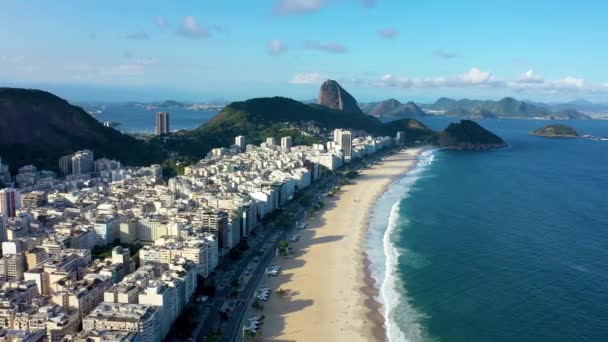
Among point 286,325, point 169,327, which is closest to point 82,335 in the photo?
point 169,327

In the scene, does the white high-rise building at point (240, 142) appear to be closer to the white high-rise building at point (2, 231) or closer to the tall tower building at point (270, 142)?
the tall tower building at point (270, 142)

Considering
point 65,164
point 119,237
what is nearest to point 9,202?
point 119,237

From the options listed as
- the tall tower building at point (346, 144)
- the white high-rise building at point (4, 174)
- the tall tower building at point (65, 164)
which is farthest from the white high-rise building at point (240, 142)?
the white high-rise building at point (4, 174)

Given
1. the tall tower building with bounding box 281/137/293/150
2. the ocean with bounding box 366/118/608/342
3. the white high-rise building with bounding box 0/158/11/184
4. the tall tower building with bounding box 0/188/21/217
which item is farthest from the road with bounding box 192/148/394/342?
the tall tower building with bounding box 281/137/293/150

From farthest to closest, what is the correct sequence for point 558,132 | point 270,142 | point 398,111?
point 398,111 < point 558,132 < point 270,142

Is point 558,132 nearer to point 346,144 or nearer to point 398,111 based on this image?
point 346,144

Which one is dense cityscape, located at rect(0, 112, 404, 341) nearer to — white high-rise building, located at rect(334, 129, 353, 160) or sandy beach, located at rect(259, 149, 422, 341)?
sandy beach, located at rect(259, 149, 422, 341)
